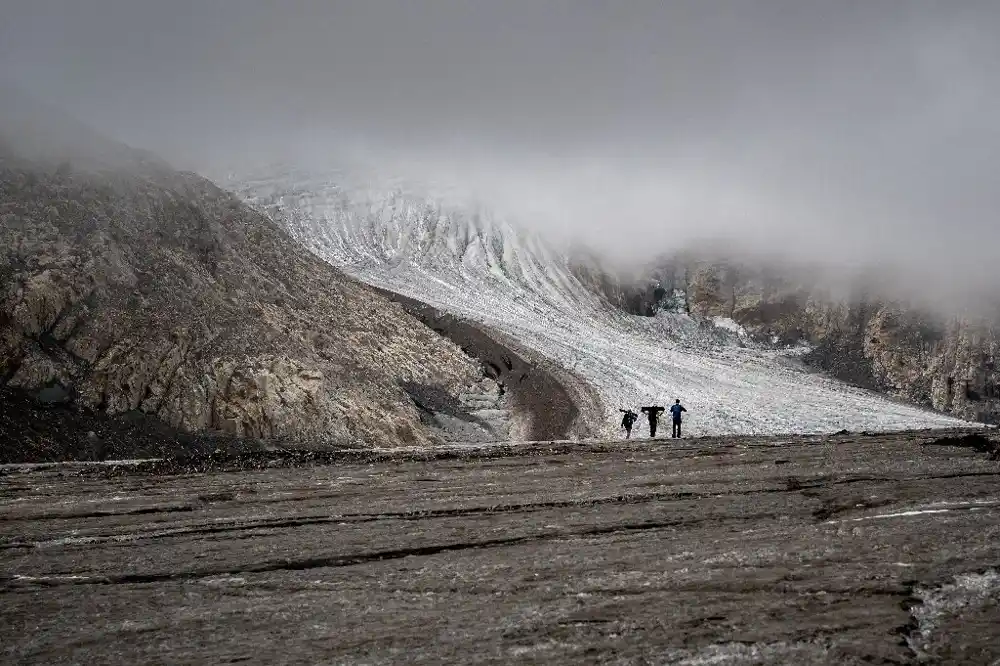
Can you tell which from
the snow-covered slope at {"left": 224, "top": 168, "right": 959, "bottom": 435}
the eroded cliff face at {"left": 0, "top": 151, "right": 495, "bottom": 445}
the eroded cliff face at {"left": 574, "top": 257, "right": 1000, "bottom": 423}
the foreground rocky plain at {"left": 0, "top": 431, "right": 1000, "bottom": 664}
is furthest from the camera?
the eroded cliff face at {"left": 574, "top": 257, "right": 1000, "bottom": 423}

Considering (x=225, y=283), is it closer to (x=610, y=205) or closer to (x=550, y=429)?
(x=550, y=429)

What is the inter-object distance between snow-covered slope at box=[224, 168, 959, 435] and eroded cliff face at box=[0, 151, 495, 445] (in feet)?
36.9

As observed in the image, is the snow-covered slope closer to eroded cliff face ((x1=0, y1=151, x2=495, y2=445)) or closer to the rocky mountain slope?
the rocky mountain slope

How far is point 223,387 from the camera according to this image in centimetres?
2327

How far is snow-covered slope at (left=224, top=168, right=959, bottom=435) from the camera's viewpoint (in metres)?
40.6

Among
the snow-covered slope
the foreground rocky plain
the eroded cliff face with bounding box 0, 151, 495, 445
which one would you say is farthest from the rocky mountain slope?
the snow-covered slope

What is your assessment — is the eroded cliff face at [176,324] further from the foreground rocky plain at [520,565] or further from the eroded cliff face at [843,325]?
the eroded cliff face at [843,325]

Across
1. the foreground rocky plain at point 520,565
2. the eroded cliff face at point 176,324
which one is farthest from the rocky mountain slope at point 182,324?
the foreground rocky plain at point 520,565

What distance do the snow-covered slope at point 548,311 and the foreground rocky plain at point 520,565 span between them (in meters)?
20.5

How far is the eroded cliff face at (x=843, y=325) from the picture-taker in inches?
2301

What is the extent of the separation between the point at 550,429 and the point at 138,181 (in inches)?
759

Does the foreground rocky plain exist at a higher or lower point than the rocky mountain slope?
lower

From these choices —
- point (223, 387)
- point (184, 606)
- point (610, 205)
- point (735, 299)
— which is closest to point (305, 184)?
point (610, 205)

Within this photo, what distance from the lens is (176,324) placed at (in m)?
24.4
